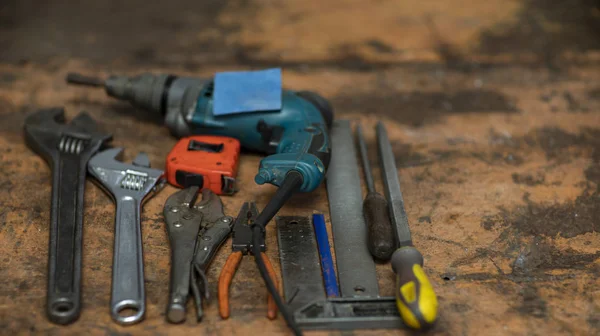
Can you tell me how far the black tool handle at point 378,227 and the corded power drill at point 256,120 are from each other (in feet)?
0.45

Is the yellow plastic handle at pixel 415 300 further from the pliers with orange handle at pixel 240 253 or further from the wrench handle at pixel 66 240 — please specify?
the wrench handle at pixel 66 240

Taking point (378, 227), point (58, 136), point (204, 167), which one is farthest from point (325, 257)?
point (58, 136)

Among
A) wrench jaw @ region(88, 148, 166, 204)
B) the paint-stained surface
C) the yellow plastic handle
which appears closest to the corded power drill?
the paint-stained surface

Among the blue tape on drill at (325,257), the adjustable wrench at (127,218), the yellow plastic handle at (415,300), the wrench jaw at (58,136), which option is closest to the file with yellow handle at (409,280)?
the yellow plastic handle at (415,300)

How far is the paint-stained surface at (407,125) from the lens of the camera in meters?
1.41

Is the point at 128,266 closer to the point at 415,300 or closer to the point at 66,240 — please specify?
the point at 66,240

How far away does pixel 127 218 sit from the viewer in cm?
155

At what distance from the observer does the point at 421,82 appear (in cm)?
225

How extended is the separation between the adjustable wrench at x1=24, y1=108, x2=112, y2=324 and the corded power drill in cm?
16

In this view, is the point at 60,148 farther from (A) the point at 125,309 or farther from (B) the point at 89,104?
(A) the point at 125,309

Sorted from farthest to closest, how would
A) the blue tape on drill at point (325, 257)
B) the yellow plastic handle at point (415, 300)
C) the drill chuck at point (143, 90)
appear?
1. the drill chuck at point (143, 90)
2. the blue tape on drill at point (325, 257)
3. the yellow plastic handle at point (415, 300)

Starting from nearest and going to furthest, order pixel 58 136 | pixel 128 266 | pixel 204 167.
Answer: pixel 128 266, pixel 204 167, pixel 58 136

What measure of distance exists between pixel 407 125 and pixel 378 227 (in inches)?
Answer: 24.0

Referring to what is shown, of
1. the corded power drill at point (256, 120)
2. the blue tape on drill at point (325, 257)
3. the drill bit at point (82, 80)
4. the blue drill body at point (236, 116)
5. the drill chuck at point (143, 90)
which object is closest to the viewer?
the blue tape on drill at point (325, 257)
